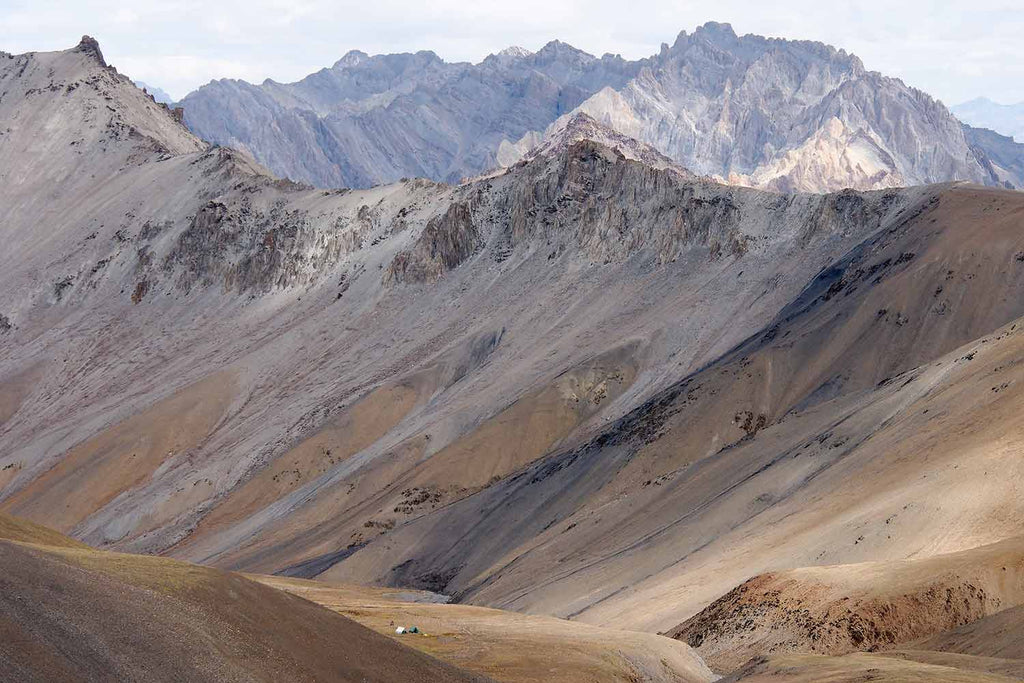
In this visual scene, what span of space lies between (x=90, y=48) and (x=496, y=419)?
107292 mm

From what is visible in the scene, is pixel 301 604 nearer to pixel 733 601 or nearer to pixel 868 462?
pixel 733 601

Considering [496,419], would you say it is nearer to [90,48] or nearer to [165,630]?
[165,630]

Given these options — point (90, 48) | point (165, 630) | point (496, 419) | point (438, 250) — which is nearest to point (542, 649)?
point (165, 630)

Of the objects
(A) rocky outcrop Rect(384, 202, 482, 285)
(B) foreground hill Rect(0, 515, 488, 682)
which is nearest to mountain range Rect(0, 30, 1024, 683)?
(B) foreground hill Rect(0, 515, 488, 682)

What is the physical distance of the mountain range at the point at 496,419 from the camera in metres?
34.6

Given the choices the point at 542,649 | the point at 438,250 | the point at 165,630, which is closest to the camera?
the point at 165,630

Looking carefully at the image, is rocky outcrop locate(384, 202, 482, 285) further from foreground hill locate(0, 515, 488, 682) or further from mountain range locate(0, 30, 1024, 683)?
foreground hill locate(0, 515, 488, 682)

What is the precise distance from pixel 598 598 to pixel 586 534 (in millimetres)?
9785

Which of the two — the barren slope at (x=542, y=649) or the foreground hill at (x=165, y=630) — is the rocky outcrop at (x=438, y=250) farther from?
A: the foreground hill at (x=165, y=630)

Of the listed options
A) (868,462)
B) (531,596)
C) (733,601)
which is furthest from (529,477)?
(733,601)

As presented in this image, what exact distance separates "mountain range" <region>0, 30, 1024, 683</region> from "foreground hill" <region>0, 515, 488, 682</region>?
10 centimetres

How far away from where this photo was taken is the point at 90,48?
16738cm

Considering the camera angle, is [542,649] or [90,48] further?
[90,48]

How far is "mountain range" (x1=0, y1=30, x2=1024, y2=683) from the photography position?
34.6 m
